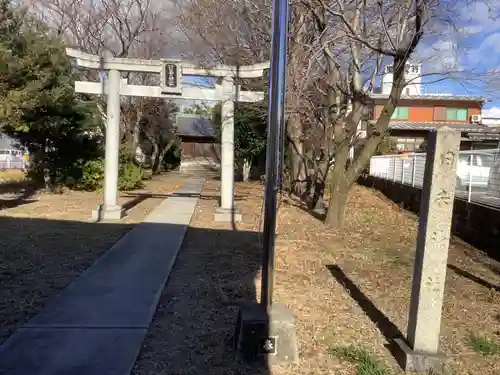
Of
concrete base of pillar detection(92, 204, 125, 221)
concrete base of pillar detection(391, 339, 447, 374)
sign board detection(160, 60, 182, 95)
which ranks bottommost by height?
concrete base of pillar detection(92, 204, 125, 221)

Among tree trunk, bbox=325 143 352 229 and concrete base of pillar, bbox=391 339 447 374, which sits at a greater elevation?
tree trunk, bbox=325 143 352 229

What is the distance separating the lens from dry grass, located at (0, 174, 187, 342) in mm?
5254

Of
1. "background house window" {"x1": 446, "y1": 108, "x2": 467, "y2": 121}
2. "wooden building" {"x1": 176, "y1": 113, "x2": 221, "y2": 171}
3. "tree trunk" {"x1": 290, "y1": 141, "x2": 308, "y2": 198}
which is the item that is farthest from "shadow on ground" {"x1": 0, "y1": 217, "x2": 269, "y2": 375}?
"wooden building" {"x1": 176, "y1": 113, "x2": 221, "y2": 171}

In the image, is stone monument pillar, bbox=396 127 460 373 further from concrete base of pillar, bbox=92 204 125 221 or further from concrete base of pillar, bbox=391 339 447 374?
concrete base of pillar, bbox=92 204 125 221

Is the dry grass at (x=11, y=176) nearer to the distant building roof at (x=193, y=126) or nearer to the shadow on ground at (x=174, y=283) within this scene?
the shadow on ground at (x=174, y=283)

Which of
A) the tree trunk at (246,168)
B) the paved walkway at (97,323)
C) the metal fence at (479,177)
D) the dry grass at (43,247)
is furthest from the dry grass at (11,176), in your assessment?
the metal fence at (479,177)

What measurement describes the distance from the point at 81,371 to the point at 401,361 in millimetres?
2396

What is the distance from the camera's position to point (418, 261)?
4.03m

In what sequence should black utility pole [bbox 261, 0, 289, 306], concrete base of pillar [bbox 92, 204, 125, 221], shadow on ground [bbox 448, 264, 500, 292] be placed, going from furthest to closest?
concrete base of pillar [bbox 92, 204, 125, 221] → shadow on ground [bbox 448, 264, 500, 292] → black utility pole [bbox 261, 0, 289, 306]

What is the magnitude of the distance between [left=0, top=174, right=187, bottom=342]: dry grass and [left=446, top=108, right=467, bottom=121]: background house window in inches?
1155

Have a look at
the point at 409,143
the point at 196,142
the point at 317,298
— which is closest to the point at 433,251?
the point at 317,298

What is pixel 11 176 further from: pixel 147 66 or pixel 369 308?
pixel 369 308

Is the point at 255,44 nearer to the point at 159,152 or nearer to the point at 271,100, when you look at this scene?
the point at 271,100

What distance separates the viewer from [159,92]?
476 inches
